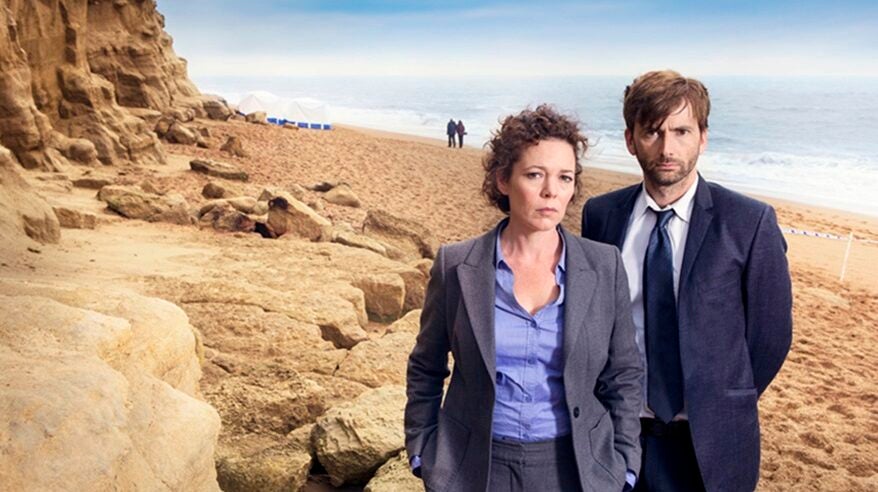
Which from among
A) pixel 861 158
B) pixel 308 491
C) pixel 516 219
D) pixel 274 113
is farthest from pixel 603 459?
pixel 861 158

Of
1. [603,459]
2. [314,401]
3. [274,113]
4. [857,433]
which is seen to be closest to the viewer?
[603,459]

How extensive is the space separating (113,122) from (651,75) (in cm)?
1391

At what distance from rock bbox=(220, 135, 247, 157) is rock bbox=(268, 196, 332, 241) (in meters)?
8.54

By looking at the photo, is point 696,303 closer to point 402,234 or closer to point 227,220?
point 227,220

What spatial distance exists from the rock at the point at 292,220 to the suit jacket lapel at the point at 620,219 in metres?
7.56

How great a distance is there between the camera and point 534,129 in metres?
2.10

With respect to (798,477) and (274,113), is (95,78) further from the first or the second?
(274,113)

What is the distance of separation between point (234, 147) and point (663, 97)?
55.4 ft

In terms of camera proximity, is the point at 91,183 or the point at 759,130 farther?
the point at 759,130

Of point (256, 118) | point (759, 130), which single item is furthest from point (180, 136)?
point (759, 130)

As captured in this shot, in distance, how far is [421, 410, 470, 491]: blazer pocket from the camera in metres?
2.10

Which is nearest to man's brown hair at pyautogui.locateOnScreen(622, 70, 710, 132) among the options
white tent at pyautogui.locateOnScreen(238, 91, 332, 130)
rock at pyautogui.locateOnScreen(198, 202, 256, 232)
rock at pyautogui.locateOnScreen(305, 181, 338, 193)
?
rock at pyautogui.locateOnScreen(198, 202, 256, 232)

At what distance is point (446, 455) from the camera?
2131mm

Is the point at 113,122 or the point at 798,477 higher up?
the point at 113,122
